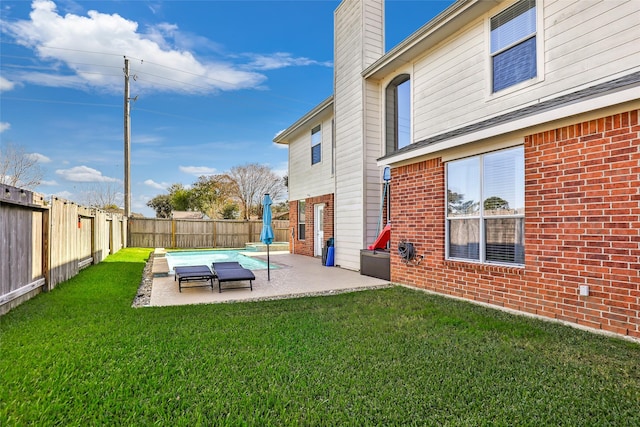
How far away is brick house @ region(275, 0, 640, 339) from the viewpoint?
4.20 m

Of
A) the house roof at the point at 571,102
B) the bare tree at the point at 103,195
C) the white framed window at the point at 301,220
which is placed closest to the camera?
the house roof at the point at 571,102

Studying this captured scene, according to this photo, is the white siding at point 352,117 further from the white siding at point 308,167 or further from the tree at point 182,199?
the tree at point 182,199

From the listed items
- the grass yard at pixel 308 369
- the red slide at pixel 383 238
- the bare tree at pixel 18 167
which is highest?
the bare tree at pixel 18 167

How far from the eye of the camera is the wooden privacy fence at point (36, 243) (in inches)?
199

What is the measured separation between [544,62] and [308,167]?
9904mm

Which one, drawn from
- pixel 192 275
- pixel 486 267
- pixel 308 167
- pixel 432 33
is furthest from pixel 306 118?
pixel 486 267

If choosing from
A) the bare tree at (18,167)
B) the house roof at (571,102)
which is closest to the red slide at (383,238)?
the house roof at (571,102)

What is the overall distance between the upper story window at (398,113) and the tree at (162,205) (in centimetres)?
2818

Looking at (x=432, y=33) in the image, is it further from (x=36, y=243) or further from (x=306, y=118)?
(x=36, y=243)

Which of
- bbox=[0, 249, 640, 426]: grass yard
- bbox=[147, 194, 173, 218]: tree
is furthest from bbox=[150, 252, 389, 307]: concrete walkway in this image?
bbox=[147, 194, 173, 218]: tree

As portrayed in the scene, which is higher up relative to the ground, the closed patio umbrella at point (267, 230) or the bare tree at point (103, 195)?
the bare tree at point (103, 195)

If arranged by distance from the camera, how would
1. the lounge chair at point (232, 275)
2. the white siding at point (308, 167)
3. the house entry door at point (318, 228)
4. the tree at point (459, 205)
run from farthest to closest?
the house entry door at point (318, 228), the white siding at point (308, 167), the lounge chair at point (232, 275), the tree at point (459, 205)

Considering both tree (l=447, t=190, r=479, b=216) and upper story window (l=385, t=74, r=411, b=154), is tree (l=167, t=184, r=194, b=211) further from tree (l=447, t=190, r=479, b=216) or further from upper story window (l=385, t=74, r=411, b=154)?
tree (l=447, t=190, r=479, b=216)

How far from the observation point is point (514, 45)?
615 cm
